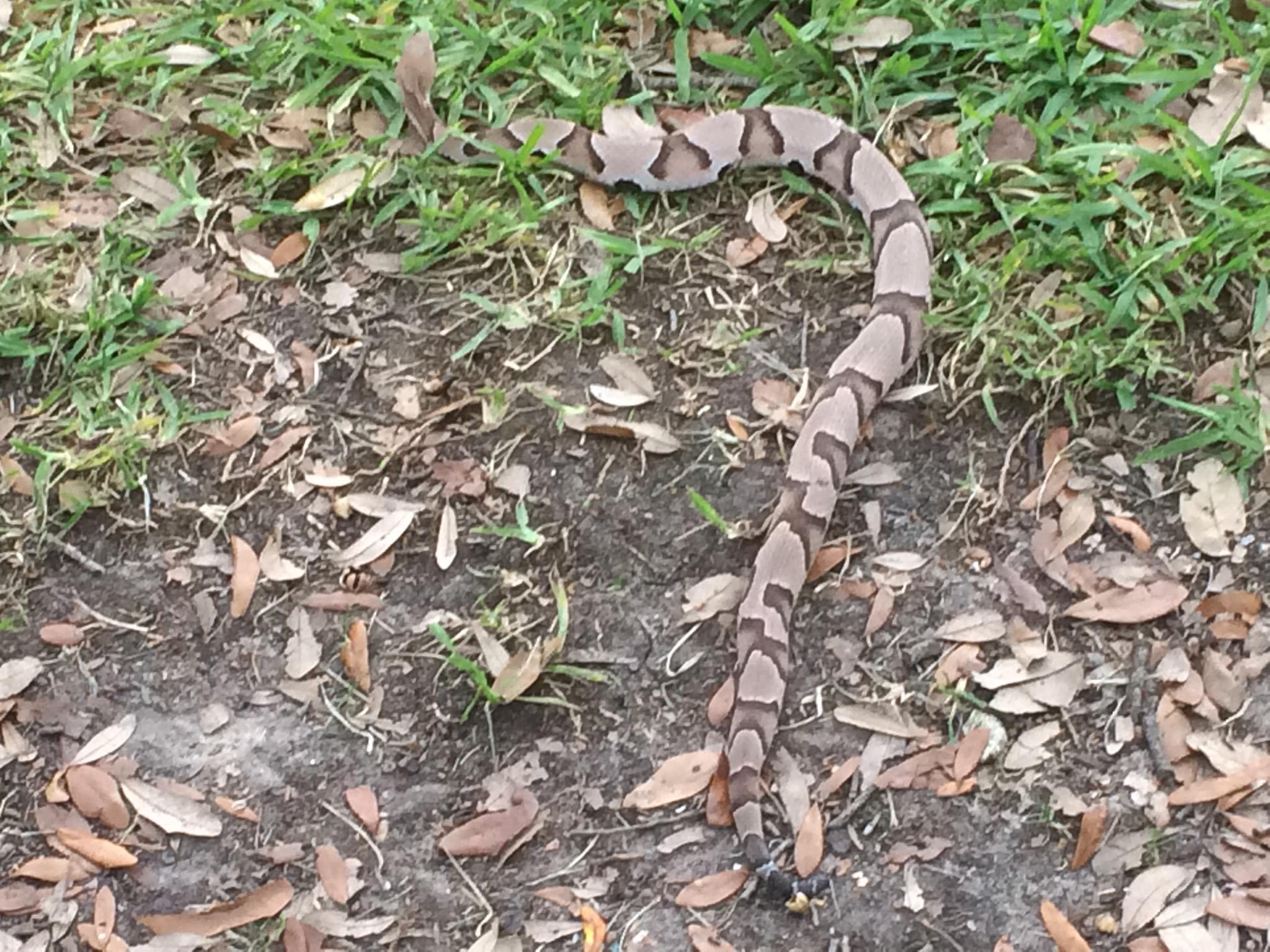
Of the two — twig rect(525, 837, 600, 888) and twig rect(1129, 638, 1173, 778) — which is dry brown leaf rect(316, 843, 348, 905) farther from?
twig rect(1129, 638, 1173, 778)

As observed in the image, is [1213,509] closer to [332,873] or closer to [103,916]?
[332,873]

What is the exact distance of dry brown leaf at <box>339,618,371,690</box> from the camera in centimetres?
265

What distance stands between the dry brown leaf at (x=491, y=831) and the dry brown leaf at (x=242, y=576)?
2.50ft

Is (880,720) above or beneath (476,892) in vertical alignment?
above

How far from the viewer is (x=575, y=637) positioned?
8.77 ft

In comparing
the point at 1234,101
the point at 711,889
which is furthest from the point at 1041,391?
the point at 711,889

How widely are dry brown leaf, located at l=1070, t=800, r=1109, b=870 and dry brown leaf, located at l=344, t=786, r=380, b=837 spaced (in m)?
1.47

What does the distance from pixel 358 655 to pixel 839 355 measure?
1.40 meters

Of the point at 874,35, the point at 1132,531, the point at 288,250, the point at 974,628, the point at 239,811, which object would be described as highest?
the point at 874,35

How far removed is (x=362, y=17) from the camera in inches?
134

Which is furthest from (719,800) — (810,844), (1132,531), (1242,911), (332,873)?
(1132,531)

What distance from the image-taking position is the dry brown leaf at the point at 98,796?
252 centimetres

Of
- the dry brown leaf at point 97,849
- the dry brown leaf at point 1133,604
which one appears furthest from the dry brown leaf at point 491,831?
the dry brown leaf at point 1133,604

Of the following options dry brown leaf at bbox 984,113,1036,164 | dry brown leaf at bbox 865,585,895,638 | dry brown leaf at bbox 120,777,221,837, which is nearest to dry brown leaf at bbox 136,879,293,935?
dry brown leaf at bbox 120,777,221,837
